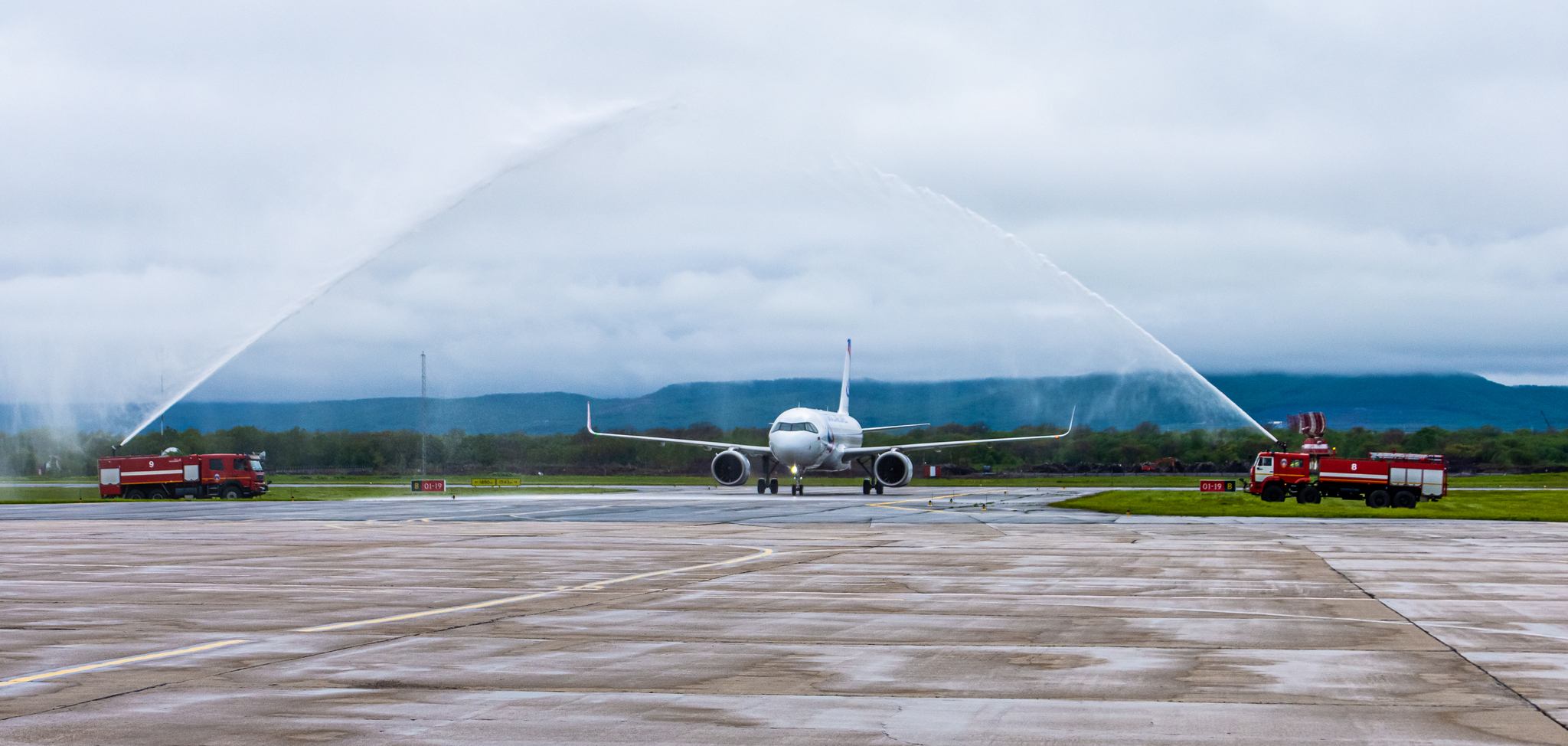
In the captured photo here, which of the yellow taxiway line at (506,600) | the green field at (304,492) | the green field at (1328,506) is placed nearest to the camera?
the yellow taxiway line at (506,600)

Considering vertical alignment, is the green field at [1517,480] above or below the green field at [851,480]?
below

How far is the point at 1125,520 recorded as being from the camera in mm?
42781

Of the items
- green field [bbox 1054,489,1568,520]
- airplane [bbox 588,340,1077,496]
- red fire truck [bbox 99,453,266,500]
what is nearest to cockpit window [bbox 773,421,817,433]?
airplane [bbox 588,340,1077,496]

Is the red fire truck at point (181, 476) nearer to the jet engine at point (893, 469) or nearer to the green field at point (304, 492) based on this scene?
the green field at point (304, 492)

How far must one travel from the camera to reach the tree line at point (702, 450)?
88.3 meters

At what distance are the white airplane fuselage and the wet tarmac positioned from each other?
38.3 m

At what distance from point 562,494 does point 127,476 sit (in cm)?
2494

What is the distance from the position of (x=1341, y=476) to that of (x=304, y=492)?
60277mm

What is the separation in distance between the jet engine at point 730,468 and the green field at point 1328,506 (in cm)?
2175

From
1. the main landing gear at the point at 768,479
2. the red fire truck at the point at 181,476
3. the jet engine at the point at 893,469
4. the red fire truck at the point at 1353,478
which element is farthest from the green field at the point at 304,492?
the red fire truck at the point at 1353,478

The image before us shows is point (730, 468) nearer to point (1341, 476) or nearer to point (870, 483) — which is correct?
point (870, 483)

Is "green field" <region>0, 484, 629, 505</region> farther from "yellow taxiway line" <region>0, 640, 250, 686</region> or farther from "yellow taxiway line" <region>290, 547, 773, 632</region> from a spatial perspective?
"yellow taxiway line" <region>0, 640, 250, 686</region>

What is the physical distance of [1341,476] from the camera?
57.2 metres

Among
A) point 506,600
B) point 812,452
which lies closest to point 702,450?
point 812,452
